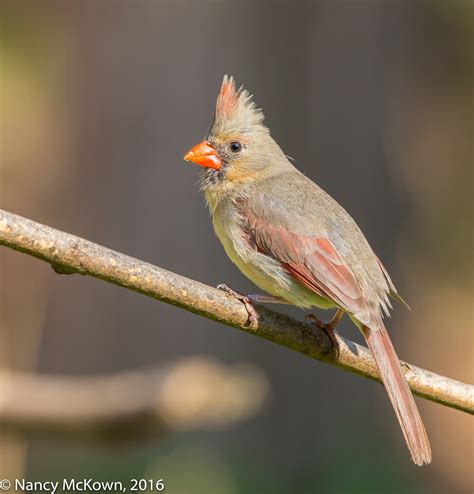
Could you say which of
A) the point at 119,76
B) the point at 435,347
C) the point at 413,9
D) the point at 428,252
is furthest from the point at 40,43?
the point at 435,347

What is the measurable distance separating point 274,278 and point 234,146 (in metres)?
0.81

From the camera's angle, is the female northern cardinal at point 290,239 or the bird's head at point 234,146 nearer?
the female northern cardinal at point 290,239

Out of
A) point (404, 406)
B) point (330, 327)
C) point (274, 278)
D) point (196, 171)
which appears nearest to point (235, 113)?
point (274, 278)

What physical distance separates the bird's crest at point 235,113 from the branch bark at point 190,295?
116 cm

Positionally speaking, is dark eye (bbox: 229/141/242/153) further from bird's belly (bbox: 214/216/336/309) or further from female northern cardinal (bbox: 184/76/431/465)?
bird's belly (bbox: 214/216/336/309)

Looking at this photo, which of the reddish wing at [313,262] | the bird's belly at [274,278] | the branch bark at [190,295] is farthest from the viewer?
the bird's belly at [274,278]

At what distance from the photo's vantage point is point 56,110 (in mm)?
6727

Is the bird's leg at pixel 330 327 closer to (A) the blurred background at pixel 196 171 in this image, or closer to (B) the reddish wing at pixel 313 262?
(B) the reddish wing at pixel 313 262

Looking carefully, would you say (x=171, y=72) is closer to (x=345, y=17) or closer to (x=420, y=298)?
(x=345, y=17)

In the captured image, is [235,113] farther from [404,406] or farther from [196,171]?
[196,171]

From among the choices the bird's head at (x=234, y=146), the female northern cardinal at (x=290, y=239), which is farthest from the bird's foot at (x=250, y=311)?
the bird's head at (x=234, y=146)

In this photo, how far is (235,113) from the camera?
3.88 metres

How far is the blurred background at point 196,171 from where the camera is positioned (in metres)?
6.43

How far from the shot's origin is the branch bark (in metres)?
2.45
